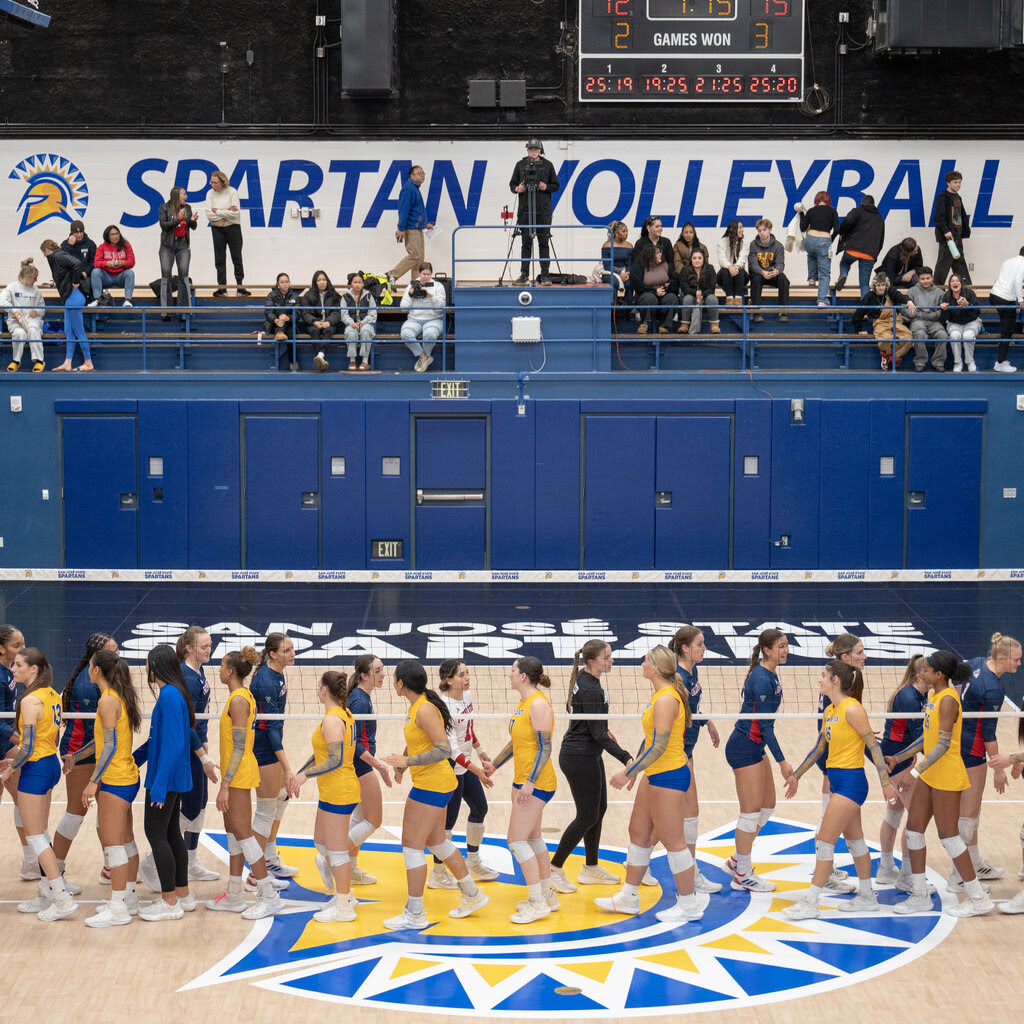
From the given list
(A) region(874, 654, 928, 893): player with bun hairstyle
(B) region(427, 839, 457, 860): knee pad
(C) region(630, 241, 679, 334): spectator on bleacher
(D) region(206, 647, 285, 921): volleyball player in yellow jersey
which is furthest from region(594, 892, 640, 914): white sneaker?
(C) region(630, 241, 679, 334): spectator on bleacher

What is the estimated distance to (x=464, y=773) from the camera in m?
8.95

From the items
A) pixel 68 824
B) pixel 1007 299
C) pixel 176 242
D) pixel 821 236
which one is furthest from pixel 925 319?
pixel 68 824

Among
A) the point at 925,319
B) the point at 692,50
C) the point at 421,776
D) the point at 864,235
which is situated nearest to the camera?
the point at 421,776

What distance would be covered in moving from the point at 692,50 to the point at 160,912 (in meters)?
17.5

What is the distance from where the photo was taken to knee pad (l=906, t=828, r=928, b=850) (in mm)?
8805

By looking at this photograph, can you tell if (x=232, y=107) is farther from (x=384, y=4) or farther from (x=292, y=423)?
(x=292, y=423)

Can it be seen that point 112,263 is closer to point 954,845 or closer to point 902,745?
point 902,745

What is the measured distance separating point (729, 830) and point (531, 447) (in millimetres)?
10620

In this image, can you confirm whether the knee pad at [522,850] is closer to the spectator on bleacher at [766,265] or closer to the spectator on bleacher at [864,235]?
the spectator on bleacher at [766,265]

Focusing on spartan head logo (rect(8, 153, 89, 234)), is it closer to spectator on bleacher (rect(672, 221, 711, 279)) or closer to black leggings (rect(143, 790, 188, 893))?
spectator on bleacher (rect(672, 221, 711, 279))

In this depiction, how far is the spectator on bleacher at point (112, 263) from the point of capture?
21.2 metres

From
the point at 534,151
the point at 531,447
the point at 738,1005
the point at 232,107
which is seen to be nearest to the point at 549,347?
the point at 531,447

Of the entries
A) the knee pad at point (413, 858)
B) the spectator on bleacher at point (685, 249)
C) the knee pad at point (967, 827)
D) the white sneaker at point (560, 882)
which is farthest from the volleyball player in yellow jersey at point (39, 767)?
the spectator on bleacher at point (685, 249)

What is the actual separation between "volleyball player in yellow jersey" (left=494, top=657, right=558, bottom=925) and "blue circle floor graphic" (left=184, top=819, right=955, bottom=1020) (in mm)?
177
